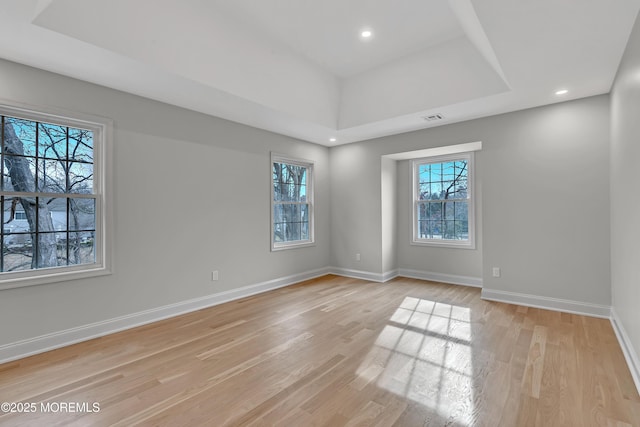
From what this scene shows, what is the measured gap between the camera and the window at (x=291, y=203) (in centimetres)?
500

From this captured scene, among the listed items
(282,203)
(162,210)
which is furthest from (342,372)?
(282,203)

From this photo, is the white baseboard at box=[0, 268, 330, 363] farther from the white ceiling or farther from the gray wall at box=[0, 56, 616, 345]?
the white ceiling

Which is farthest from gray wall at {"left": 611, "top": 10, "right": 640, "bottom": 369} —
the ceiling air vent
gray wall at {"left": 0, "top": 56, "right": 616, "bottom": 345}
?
the ceiling air vent

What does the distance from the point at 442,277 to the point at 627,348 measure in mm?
2769

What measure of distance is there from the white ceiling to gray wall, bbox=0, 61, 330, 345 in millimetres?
223

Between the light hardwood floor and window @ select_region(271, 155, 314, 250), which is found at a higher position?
window @ select_region(271, 155, 314, 250)

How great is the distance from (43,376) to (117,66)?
102 inches

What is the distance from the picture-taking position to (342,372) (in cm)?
233

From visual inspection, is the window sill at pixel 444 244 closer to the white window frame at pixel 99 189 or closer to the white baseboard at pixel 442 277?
the white baseboard at pixel 442 277

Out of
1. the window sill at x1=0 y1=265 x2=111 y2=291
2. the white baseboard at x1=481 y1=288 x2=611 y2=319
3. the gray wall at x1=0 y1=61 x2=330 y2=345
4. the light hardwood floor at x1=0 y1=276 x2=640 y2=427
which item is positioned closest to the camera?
the light hardwood floor at x1=0 y1=276 x2=640 y2=427

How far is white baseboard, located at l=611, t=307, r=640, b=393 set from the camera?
213cm

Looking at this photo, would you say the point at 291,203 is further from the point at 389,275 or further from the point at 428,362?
the point at 428,362

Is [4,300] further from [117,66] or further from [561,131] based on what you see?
[561,131]

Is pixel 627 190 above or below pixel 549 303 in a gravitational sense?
above
